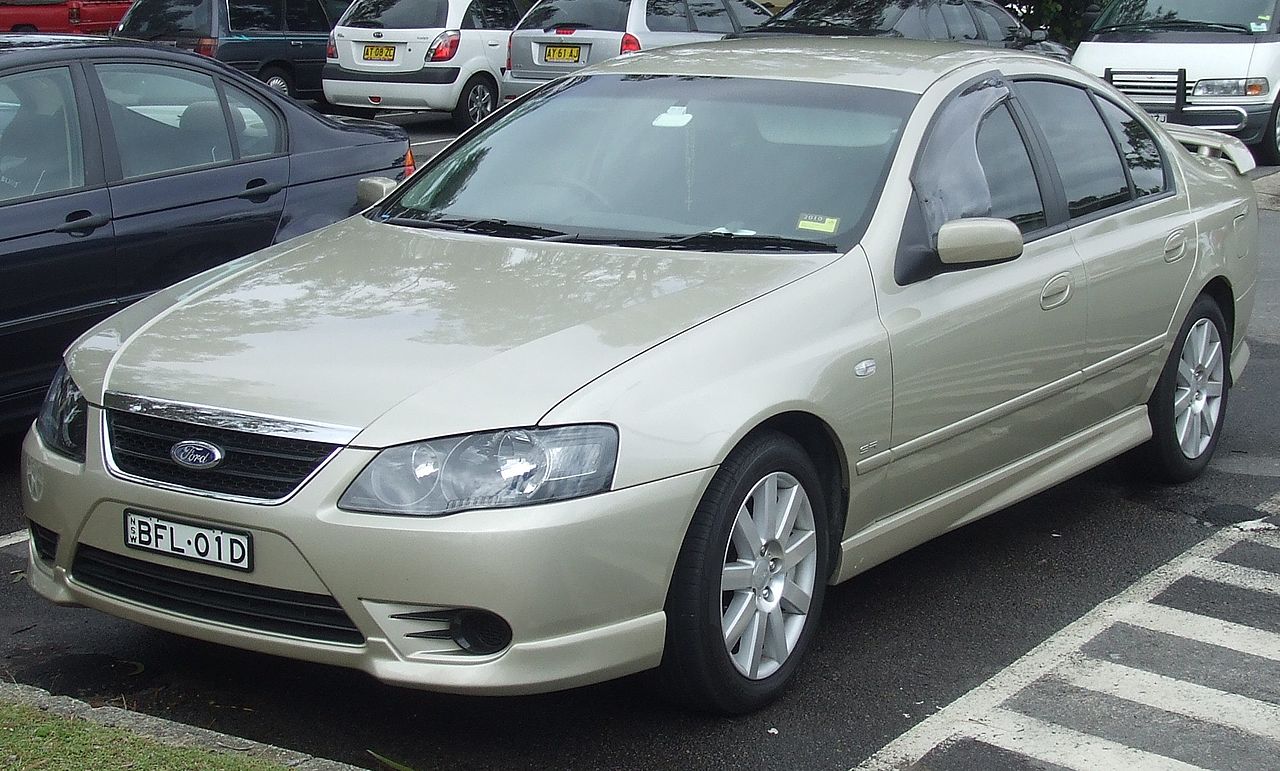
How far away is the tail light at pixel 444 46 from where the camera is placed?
60.3 ft

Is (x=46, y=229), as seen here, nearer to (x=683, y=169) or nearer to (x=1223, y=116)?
(x=683, y=169)

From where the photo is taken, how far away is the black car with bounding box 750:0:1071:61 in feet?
52.3

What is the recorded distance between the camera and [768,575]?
426 centimetres

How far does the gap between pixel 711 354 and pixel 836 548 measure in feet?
2.68

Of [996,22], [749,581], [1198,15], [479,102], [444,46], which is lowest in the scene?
[479,102]

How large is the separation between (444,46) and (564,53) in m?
1.76

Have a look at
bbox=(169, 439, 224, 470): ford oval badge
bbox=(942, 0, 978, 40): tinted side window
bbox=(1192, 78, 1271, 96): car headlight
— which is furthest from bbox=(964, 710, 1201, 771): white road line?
bbox=(942, 0, 978, 40): tinted side window

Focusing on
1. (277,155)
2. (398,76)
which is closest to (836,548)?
(277,155)

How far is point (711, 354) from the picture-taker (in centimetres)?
404

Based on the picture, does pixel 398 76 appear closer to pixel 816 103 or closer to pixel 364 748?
pixel 816 103

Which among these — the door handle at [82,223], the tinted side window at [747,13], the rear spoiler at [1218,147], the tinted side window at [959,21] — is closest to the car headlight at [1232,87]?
the tinted side window at [959,21]

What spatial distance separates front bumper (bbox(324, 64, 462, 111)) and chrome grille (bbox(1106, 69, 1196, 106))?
23.7ft

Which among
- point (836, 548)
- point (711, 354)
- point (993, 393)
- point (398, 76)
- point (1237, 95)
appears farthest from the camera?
point (398, 76)

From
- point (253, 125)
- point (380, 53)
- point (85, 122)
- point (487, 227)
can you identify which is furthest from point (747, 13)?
point (487, 227)
